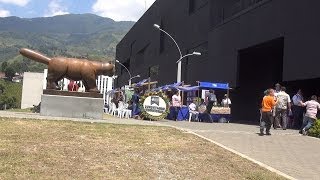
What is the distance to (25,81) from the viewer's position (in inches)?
2808

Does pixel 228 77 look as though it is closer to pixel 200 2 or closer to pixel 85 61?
pixel 200 2

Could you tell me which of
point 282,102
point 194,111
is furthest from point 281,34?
point 282,102

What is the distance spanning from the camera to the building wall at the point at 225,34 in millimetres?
24031

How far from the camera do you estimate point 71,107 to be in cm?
1905

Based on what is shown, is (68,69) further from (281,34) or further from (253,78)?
(253,78)

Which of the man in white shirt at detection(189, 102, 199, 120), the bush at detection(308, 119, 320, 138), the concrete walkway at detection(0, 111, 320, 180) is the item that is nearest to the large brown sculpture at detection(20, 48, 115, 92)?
the concrete walkway at detection(0, 111, 320, 180)

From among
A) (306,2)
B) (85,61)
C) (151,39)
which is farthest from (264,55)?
(151,39)

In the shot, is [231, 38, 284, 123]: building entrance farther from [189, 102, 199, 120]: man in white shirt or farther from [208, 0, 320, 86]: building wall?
[189, 102, 199, 120]: man in white shirt

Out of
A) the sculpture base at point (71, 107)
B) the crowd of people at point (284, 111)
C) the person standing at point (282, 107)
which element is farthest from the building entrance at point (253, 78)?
the sculpture base at point (71, 107)

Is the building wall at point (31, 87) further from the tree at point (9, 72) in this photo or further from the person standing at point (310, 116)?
the tree at point (9, 72)

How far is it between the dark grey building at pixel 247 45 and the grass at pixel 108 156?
12041mm

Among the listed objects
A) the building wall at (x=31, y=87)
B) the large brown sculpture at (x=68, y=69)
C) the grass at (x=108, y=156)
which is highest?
the building wall at (x=31, y=87)

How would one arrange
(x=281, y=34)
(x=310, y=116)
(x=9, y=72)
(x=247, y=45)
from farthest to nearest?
(x=9, y=72) → (x=247, y=45) → (x=281, y=34) → (x=310, y=116)

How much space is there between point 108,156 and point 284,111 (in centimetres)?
1236
